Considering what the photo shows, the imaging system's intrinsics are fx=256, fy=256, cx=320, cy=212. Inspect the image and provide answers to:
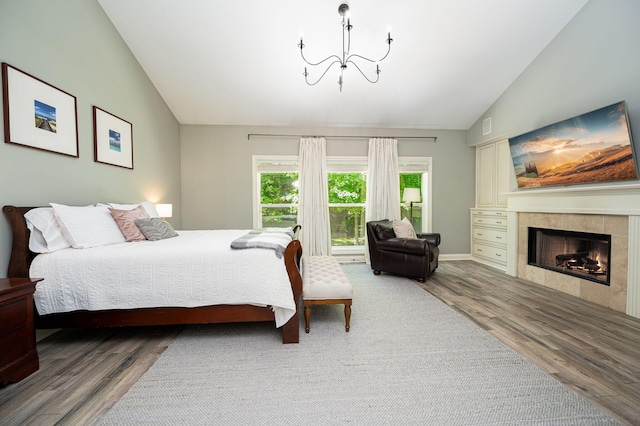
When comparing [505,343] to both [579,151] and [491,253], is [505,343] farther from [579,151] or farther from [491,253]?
[491,253]

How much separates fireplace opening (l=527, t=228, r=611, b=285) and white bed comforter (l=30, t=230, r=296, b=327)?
359 cm

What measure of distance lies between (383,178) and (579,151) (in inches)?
105

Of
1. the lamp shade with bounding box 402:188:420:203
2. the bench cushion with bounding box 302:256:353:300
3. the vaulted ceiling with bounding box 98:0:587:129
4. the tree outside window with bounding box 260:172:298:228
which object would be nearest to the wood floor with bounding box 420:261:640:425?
the bench cushion with bounding box 302:256:353:300

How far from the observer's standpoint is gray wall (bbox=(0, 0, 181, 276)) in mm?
2059

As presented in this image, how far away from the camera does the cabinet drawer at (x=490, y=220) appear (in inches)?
174

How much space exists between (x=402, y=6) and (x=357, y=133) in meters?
2.16

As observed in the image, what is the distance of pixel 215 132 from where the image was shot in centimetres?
480

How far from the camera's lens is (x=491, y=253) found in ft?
15.2

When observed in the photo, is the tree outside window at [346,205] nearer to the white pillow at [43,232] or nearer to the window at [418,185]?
the window at [418,185]

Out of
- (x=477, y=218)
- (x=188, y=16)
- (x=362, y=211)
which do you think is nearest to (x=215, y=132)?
(x=188, y=16)

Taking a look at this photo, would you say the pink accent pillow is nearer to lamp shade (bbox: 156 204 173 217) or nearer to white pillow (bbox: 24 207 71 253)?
white pillow (bbox: 24 207 71 253)

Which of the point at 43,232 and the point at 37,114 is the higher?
the point at 37,114

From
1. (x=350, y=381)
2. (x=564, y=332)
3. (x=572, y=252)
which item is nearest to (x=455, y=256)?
(x=572, y=252)

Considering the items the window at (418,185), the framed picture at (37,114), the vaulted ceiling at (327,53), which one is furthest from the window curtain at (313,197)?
the framed picture at (37,114)
